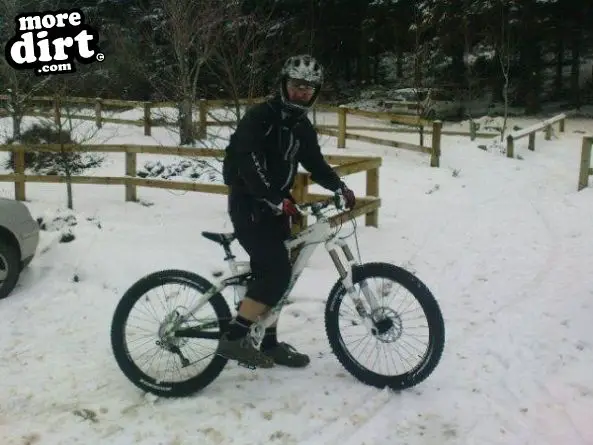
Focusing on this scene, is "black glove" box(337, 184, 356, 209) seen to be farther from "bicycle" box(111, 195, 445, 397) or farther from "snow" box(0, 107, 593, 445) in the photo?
"snow" box(0, 107, 593, 445)

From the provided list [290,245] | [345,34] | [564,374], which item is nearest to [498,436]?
[564,374]

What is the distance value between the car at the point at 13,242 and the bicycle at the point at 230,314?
2.12 meters

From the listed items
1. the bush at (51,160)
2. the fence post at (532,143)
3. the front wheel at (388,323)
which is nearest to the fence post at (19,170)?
the bush at (51,160)

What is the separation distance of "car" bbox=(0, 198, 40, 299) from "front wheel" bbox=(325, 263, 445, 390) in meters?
3.11

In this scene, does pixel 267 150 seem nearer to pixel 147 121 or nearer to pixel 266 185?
pixel 266 185

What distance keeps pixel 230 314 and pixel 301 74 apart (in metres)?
1.53

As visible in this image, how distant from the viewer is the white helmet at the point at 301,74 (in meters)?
3.70

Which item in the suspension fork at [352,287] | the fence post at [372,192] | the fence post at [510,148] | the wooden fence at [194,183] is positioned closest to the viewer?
the suspension fork at [352,287]

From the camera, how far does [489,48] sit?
24359mm

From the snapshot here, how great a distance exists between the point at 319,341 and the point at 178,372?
115 cm

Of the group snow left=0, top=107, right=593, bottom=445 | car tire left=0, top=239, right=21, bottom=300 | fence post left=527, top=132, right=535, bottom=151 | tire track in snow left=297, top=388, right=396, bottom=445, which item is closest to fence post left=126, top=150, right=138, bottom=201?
snow left=0, top=107, right=593, bottom=445

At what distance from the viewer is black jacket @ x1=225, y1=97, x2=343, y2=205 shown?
3.65m

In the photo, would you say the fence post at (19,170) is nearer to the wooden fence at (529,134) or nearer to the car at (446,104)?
the wooden fence at (529,134)

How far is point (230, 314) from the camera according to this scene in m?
3.96
